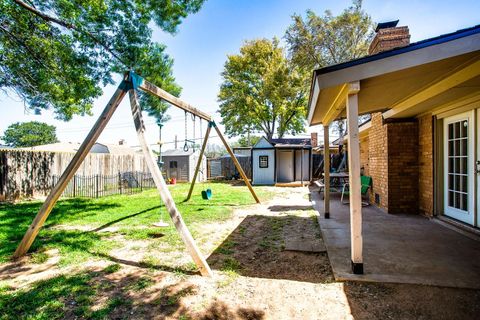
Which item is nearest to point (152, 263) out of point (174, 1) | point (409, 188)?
point (409, 188)

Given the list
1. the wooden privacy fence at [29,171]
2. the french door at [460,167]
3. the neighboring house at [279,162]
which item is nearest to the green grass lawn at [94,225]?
the wooden privacy fence at [29,171]

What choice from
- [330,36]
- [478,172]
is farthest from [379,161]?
[330,36]

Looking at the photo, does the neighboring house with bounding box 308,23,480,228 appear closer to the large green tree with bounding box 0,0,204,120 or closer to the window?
the large green tree with bounding box 0,0,204,120

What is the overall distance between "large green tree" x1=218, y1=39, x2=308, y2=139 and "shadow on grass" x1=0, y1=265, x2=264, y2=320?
22181 millimetres

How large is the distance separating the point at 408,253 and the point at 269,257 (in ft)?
6.49

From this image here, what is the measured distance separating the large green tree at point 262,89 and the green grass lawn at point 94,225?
1729cm

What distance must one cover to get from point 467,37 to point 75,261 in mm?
5622

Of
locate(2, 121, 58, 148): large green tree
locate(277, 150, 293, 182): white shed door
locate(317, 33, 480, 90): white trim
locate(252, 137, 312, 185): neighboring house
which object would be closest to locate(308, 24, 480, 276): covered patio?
locate(317, 33, 480, 90): white trim

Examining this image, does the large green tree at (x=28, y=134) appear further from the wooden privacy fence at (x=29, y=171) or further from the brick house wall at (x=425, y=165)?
the brick house wall at (x=425, y=165)

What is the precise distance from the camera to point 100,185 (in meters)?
11.4

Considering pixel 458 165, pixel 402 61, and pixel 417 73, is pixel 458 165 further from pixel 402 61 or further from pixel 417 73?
pixel 402 61

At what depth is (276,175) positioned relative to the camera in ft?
53.1

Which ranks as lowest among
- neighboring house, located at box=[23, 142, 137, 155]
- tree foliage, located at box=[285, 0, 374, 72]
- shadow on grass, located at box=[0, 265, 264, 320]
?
shadow on grass, located at box=[0, 265, 264, 320]

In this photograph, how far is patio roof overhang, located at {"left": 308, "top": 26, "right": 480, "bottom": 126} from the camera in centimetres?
271
